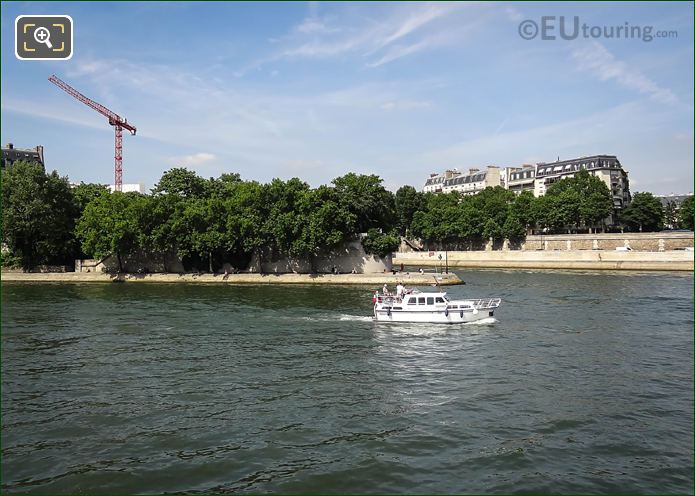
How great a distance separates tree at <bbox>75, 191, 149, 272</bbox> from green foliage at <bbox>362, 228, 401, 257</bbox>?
110 ft

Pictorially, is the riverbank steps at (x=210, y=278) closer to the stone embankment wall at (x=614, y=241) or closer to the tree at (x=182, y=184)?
the tree at (x=182, y=184)

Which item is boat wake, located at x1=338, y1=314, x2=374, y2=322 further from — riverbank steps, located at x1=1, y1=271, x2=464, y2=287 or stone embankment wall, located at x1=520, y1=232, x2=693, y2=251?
stone embankment wall, located at x1=520, y1=232, x2=693, y2=251

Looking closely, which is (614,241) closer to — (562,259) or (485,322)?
(562,259)

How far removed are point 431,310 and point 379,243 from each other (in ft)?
144

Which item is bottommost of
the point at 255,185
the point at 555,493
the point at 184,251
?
the point at 555,493

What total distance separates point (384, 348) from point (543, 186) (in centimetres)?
14043

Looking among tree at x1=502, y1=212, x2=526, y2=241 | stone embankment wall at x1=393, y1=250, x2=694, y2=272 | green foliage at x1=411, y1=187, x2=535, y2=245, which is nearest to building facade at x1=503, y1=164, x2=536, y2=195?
green foliage at x1=411, y1=187, x2=535, y2=245

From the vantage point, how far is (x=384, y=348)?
33.4 m

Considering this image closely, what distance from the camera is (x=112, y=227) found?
82.8 m

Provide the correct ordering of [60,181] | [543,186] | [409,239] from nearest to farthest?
[60,181] < [409,239] < [543,186]

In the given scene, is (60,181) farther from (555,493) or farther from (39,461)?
(555,493)

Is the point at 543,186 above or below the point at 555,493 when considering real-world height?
above

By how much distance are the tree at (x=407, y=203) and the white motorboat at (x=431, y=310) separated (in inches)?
4074

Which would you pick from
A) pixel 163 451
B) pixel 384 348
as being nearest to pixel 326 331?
pixel 384 348
